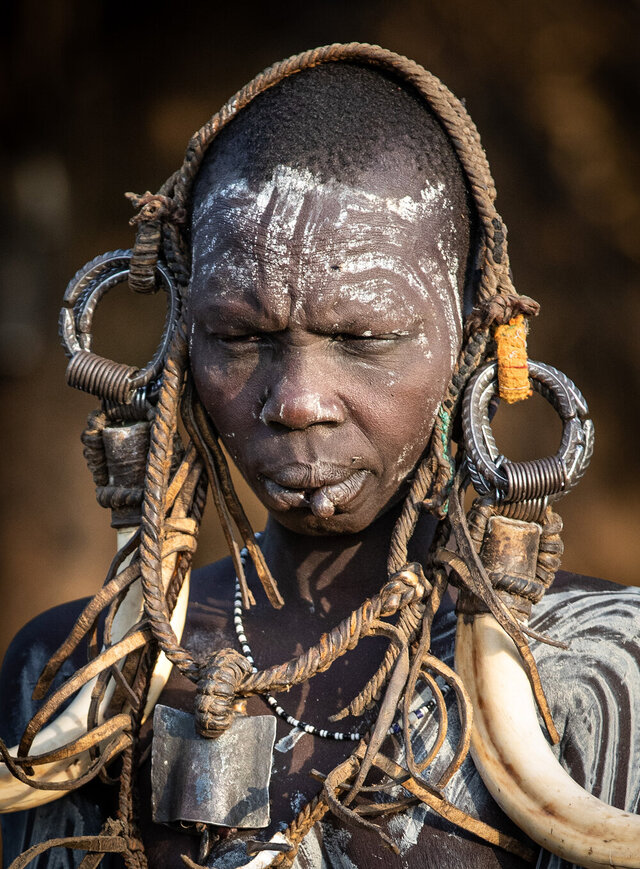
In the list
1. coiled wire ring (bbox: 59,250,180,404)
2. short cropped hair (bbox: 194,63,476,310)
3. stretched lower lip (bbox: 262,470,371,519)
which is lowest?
stretched lower lip (bbox: 262,470,371,519)

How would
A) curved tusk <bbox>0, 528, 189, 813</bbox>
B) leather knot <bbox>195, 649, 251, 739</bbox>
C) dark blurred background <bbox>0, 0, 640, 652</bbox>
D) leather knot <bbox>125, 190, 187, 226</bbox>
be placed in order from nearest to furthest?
leather knot <bbox>195, 649, 251, 739</bbox>, curved tusk <bbox>0, 528, 189, 813</bbox>, leather knot <bbox>125, 190, 187, 226</bbox>, dark blurred background <bbox>0, 0, 640, 652</bbox>

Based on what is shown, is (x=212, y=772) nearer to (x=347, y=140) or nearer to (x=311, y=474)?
(x=311, y=474)

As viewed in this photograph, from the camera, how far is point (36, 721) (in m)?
1.58

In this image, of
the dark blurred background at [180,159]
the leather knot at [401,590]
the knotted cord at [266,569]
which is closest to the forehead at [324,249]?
the knotted cord at [266,569]

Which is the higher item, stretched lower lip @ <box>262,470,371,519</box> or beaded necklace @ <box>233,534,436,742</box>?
stretched lower lip @ <box>262,470,371,519</box>

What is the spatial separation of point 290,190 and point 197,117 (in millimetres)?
1860

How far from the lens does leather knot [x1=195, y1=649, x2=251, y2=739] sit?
5.01ft

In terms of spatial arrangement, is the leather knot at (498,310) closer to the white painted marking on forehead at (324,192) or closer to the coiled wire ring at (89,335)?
the white painted marking on forehead at (324,192)

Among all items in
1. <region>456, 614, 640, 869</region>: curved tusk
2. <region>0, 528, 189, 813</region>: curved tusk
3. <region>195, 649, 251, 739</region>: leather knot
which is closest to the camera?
<region>456, 614, 640, 869</region>: curved tusk

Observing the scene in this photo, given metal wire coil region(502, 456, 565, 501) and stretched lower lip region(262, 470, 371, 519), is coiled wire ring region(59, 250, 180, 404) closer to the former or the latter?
stretched lower lip region(262, 470, 371, 519)

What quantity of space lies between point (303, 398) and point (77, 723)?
57cm

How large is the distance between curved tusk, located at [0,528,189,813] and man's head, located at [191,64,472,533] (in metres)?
0.23

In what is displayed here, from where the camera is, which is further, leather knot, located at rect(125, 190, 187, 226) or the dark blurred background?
the dark blurred background

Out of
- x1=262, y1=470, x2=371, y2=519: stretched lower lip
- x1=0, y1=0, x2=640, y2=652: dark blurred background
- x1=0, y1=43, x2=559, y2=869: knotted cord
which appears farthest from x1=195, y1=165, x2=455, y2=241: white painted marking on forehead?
x1=0, y1=0, x2=640, y2=652: dark blurred background
